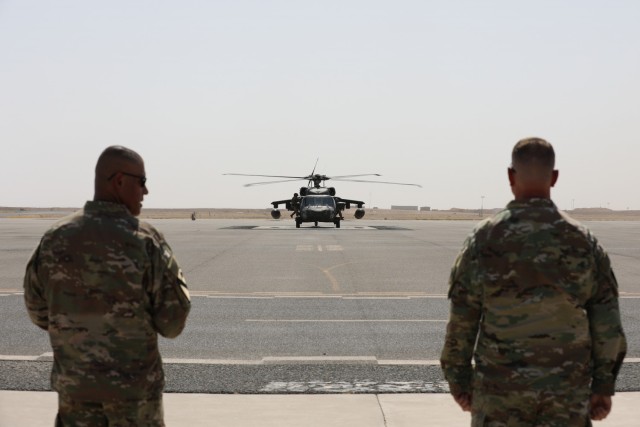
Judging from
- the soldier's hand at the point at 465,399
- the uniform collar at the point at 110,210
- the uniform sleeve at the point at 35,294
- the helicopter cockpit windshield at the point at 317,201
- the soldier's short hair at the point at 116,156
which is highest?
the soldier's short hair at the point at 116,156

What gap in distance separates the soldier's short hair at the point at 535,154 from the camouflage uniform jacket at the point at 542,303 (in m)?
0.20

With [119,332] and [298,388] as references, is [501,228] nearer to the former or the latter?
[119,332]

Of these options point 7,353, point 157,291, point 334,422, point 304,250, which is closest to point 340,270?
point 304,250

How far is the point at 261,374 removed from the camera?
320 inches

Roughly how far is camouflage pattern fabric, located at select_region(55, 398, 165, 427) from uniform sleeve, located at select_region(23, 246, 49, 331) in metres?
0.51

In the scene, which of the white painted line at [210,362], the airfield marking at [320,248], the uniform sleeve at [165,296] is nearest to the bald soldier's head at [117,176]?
the uniform sleeve at [165,296]

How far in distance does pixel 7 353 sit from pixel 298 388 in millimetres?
4061

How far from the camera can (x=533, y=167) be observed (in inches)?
144

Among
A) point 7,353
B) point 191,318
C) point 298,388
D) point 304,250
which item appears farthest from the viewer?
point 304,250

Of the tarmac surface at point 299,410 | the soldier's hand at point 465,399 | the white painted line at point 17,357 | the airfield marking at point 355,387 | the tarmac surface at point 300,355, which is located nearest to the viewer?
the soldier's hand at point 465,399

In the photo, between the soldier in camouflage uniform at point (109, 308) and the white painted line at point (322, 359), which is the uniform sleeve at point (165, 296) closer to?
the soldier in camouflage uniform at point (109, 308)

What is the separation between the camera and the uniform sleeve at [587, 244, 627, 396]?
140 inches

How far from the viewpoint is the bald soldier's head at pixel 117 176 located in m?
3.78

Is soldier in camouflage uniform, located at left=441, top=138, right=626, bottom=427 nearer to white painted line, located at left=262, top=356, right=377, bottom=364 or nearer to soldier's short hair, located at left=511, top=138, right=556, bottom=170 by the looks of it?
soldier's short hair, located at left=511, top=138, right=556, bottom=170
